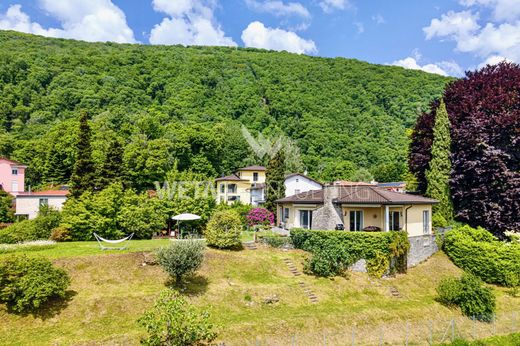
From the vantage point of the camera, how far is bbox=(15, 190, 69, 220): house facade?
1362 inches

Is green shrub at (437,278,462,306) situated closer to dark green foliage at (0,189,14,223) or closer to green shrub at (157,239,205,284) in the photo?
green shrub at (157,239,205,284)

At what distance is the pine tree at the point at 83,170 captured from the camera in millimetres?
31234

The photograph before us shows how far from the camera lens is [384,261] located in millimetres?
24734

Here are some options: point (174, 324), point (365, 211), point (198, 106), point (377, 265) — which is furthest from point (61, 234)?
point (198, 106)

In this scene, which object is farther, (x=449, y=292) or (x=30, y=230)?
(x=30, y=230)

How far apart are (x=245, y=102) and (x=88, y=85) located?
33.6 meters

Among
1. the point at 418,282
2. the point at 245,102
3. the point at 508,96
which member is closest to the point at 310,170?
the point at 245,102

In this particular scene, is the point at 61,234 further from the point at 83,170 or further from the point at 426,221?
the point at 426,221

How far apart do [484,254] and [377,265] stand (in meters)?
9.21

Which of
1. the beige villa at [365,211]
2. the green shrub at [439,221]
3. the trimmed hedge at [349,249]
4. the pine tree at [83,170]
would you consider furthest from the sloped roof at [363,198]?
the pine tree at [83,170]

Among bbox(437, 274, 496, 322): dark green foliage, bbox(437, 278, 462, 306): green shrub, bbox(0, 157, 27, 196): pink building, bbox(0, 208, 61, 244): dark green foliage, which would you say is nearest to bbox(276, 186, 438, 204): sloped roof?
bbox(437, 278, 462, 306): green shrub

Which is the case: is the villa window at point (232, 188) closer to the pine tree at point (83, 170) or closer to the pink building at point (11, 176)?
the pine tree at point (83, 170)

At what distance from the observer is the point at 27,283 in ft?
52.7

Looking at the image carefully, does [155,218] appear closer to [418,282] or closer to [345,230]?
[345,230]
